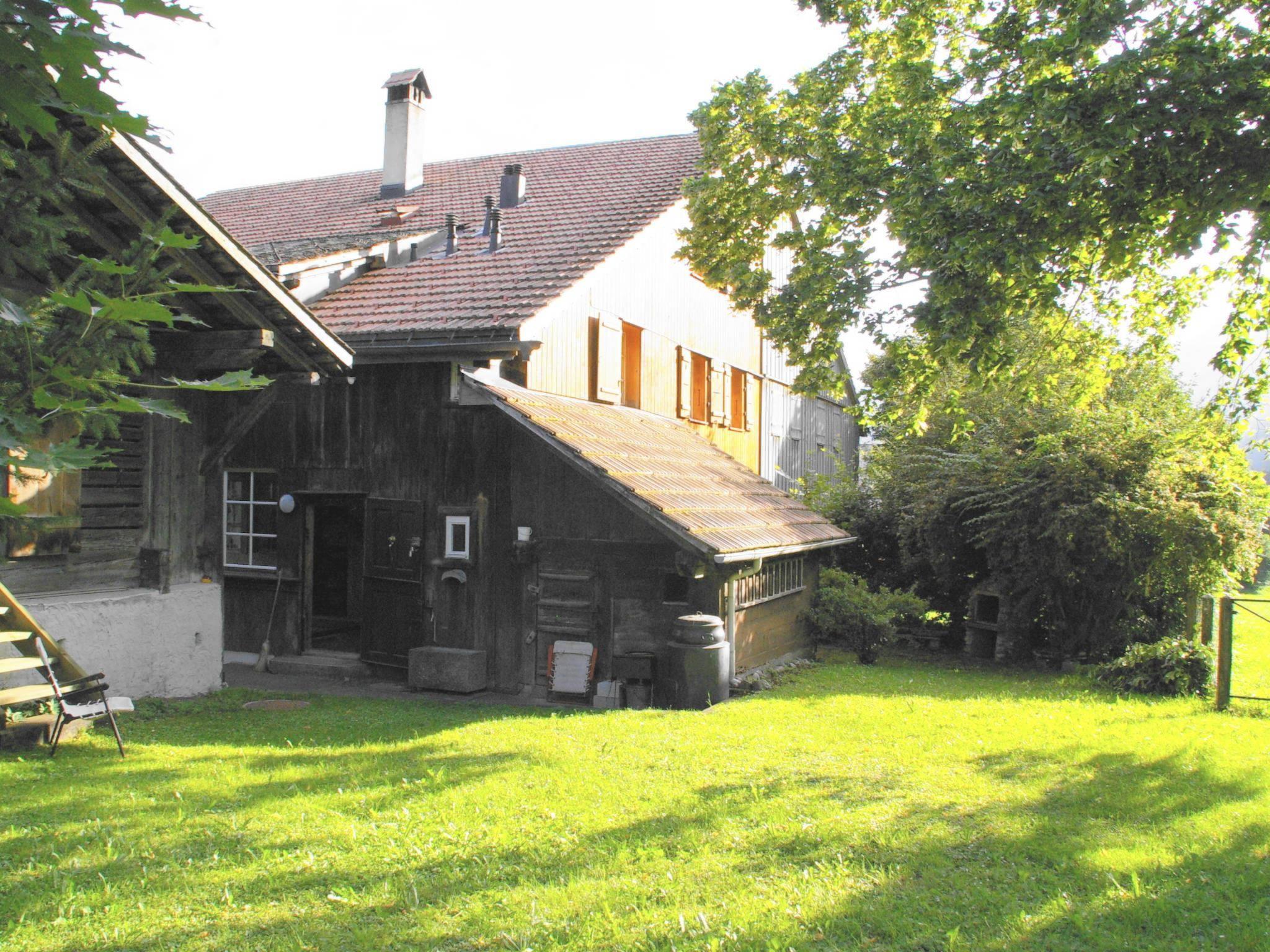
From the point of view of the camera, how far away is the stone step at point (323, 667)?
44.7 ft

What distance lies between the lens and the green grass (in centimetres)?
472

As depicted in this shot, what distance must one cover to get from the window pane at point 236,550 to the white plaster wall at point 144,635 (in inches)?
135

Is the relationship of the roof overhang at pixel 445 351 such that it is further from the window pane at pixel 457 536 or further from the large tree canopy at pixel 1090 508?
the large tree canopy at pixel 1090 508

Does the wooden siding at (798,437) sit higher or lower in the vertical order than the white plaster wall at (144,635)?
higher

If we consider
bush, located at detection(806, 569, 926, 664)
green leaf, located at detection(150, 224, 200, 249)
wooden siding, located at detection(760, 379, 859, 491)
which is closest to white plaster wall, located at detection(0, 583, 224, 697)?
green leaf, located at detection(150, 224, 200, 249)

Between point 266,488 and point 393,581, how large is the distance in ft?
8.34

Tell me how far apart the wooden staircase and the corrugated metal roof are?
5.08 m

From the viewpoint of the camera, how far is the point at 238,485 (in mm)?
14547

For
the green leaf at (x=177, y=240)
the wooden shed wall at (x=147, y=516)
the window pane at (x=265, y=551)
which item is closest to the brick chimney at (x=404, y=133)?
the window pane at (x=265, y=551)

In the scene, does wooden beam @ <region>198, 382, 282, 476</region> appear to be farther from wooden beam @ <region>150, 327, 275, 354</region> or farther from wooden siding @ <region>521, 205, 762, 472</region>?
wooden siding @ <region>521, 205, 762, 472</region>

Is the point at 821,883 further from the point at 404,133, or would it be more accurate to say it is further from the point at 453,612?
the point at 404,133

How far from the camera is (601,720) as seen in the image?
32.0 ft

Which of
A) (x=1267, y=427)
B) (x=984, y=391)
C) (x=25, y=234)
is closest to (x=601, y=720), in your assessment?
(x=984, y=391)

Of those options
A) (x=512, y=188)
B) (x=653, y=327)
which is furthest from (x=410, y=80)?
(x=653, y=327)
